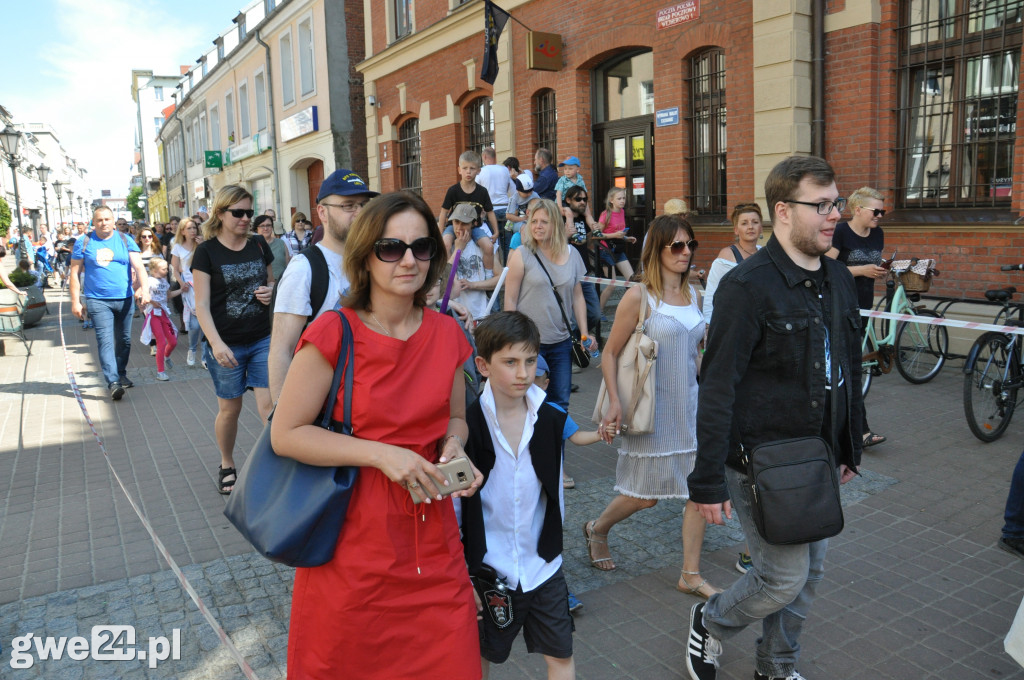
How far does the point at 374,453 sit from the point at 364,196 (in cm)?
200

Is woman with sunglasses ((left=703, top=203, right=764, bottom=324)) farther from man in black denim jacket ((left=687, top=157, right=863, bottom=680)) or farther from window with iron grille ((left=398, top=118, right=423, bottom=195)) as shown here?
window with iron grille ((left=398, top=118, right=423, bottom=195))

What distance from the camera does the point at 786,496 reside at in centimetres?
263

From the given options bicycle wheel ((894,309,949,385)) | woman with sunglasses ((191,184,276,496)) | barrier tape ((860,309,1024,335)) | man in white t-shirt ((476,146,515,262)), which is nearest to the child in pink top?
man in white t-shirt ((476,146,515,262))

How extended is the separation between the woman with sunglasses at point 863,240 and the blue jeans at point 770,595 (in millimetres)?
3720

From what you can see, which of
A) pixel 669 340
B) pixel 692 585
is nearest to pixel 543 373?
pixel 669 340

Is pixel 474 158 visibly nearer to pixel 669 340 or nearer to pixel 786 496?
pixel 669 340

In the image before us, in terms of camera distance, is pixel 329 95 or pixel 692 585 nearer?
pixel 692 585

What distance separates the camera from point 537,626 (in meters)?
2.69

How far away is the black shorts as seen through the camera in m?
2.61

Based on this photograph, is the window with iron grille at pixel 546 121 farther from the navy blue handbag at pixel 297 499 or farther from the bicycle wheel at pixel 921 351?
the navy blue handbag at pixel 297 499

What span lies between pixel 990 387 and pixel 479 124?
13.2 metres

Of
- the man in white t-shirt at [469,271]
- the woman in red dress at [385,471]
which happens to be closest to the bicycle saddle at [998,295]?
the man in white t-shirt at [469,271]

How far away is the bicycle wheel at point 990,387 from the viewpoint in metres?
6.09

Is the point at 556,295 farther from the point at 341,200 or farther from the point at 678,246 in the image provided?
the point at 341,200
